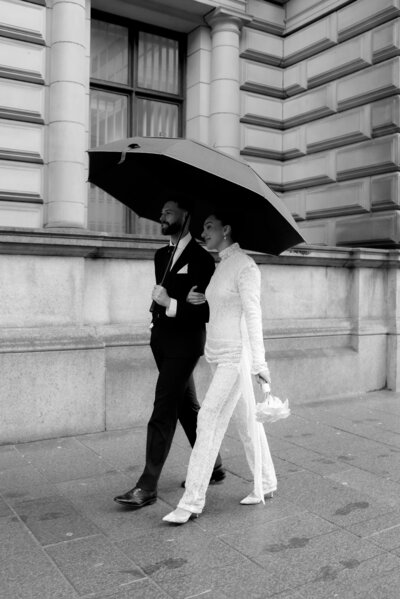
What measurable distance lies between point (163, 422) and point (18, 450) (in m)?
1.93

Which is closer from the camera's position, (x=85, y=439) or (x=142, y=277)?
(x=85, y=439)

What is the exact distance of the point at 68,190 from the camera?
8344 millimetres

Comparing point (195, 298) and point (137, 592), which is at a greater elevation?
point (195, 298)

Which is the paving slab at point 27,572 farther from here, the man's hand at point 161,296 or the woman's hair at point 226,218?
the woman's hair at point 226,218

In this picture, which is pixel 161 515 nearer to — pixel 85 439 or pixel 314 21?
pixel 85 439

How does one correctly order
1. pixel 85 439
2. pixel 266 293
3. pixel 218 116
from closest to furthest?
pixel 85 439 → pixel 266 293 → pixel 218 116

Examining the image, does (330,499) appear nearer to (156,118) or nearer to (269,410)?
(269,410)

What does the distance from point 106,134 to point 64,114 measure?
4.13 ft

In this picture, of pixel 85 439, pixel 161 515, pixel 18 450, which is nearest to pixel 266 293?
pixel 85 439

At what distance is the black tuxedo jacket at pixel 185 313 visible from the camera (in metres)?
4.09

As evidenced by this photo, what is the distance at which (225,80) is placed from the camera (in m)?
9.76

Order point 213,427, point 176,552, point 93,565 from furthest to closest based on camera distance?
point 213,427 → point 176,552 → point 93,565

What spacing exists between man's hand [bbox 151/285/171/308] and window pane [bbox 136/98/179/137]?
20.8 feet

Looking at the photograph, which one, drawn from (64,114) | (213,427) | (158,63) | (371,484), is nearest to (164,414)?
(213,427)
